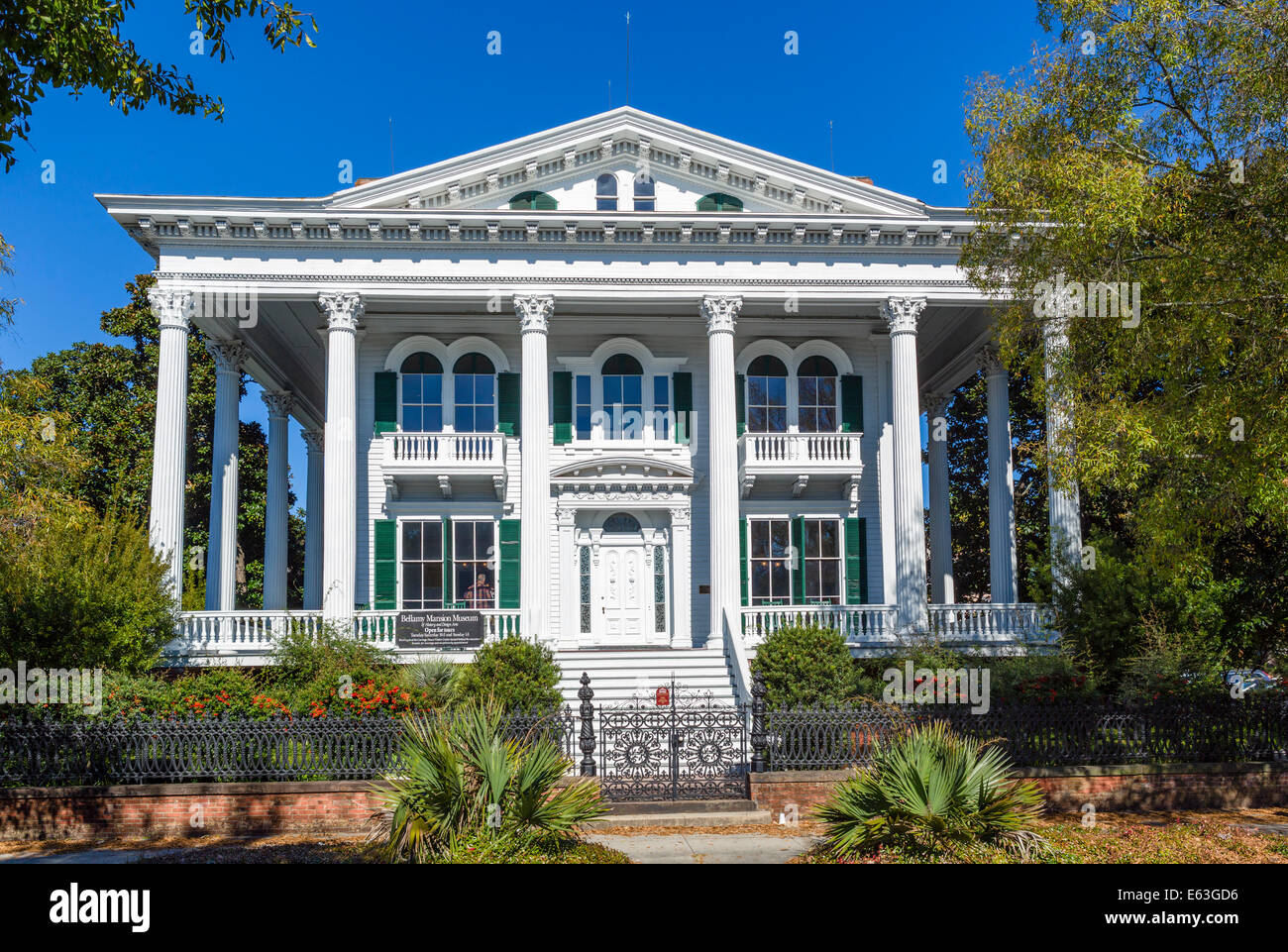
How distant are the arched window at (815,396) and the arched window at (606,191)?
624 centimetres

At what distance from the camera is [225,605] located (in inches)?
866

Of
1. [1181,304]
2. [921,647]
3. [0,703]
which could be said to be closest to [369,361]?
[0,703]

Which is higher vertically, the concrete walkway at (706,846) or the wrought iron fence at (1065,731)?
the wrought iron fence at (1065,731)

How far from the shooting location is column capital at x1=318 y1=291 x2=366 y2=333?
840 inches

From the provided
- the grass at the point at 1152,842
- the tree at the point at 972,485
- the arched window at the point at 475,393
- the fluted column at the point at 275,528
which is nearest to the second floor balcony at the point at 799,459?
the arched window at the point at 475,393

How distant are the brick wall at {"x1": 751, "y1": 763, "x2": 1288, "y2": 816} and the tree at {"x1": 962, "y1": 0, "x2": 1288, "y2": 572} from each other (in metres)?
3.02

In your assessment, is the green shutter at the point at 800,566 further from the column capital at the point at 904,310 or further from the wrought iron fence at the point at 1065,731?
the wrought iron fence at the point at 1065,731

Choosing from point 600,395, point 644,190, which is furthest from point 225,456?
point 644,190

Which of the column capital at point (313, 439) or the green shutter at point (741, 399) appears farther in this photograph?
the column capital at point (313, 439)

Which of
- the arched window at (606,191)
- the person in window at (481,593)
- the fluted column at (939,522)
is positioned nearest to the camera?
the arched window at (606,191)

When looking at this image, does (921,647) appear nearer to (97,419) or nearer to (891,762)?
(891,762)

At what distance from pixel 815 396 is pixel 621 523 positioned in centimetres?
586

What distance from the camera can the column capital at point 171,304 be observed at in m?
20.8

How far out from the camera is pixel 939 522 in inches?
1045
